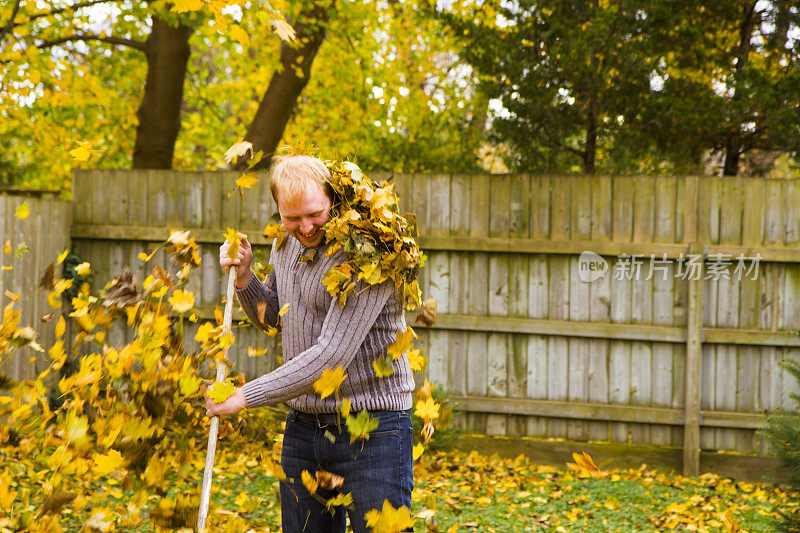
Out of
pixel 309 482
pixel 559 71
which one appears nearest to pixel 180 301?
pixel 309 482

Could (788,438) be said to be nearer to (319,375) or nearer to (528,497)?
(528,497)

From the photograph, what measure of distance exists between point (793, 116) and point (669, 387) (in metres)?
2.43

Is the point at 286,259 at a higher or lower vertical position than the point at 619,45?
lower

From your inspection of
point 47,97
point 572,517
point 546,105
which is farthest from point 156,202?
point 572,517

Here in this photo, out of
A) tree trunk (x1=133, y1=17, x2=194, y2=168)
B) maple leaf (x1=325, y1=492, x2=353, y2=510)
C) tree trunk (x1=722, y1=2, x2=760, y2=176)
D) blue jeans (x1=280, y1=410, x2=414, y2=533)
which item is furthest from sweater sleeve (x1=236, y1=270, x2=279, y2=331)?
tree trunk (x1=133, y1=17, x2=194, y2=168)

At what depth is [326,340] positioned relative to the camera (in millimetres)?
2176

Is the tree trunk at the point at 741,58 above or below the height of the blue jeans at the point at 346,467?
above

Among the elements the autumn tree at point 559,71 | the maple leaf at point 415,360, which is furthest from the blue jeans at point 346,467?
the autumn tree at point 559,71

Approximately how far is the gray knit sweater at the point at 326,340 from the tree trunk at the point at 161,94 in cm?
550

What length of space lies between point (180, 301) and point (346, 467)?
2.30ft

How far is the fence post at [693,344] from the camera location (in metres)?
5.51

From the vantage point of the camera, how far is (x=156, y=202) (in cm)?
614

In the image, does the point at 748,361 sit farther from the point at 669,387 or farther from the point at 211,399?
the point at 211,399

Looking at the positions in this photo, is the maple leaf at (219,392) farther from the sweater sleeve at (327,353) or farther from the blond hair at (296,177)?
the blond hair at (296,177)
